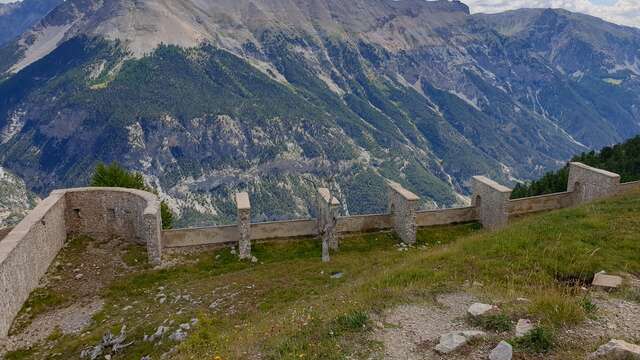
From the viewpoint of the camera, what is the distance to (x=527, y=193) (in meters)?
64.4

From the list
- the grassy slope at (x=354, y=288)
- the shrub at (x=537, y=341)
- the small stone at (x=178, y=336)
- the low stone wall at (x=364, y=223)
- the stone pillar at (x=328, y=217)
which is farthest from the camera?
the low stone wall at (x=364, y=223)

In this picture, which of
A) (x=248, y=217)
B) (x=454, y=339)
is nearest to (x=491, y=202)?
(x=248, y=217)

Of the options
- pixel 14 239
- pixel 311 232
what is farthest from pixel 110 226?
pixel 311 232

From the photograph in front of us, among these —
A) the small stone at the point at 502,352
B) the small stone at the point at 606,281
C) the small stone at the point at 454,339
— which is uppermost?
the small stone at the point at 606,281

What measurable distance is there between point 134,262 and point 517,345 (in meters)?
22.1

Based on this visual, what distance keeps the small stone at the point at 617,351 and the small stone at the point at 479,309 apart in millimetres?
3118

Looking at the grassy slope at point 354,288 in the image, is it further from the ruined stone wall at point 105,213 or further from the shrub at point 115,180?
the shrub at point 115,180

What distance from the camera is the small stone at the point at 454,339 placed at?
11625mm

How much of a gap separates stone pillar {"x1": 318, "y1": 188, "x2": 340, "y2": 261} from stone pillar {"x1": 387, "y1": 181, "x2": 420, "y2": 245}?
4254 mm

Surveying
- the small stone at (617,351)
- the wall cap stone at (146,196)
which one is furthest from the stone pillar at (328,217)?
the small stone at (617,351)

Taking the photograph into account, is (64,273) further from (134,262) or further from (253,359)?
(253,359)

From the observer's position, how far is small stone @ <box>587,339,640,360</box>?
9.61 m

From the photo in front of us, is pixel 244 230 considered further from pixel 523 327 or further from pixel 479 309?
pixel 523 327

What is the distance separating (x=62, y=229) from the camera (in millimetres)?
29719
